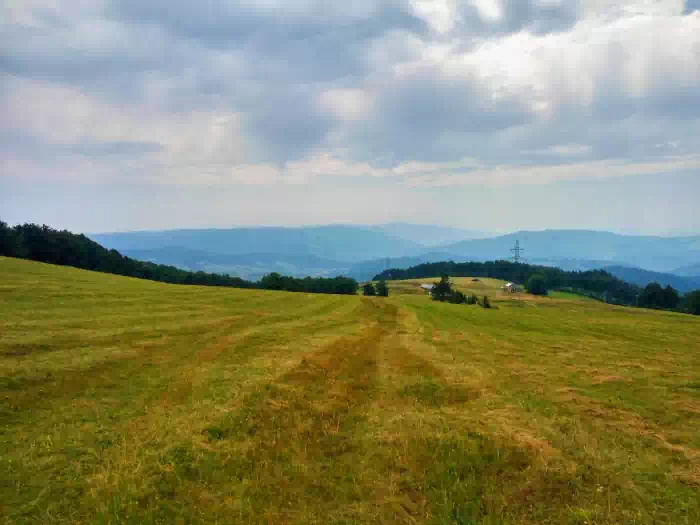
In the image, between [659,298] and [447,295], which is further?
[659,298]

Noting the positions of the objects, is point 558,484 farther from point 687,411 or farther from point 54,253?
point 54,253

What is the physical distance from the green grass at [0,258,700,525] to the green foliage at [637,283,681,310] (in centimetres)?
11783

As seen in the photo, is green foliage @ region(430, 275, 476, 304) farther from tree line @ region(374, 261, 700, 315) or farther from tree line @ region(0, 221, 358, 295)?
tree line @ region(374, 261, 700, 315)

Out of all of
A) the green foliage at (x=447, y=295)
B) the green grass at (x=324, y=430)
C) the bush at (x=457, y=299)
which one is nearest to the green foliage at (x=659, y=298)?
the green foliage at (x=447, y=295)

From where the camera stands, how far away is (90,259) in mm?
89750

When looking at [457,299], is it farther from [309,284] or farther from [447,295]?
[309,284]

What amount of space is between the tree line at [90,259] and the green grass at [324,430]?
6318cm

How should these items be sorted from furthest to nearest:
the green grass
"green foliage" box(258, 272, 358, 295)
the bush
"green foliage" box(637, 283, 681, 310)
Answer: "green foliage" box(637, 283, 681, 310)
"green foliage" box(258, 272, 358, 295)
the bush
the green grass

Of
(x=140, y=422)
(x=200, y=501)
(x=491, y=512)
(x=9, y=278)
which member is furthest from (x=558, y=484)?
(x=9, y=278)

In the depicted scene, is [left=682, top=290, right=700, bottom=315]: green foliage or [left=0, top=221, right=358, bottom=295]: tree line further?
[left=682, top=290, right=700, bottom=315]: green foliage

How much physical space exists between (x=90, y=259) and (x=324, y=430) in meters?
97.9

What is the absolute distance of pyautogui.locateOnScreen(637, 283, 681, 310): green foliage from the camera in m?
113

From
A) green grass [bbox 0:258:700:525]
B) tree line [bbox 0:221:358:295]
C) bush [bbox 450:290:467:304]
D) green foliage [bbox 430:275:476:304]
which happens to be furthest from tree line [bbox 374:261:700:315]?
green grass [bbox 0:258:700:525]

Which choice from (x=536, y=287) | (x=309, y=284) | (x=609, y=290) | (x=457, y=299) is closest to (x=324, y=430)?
(x=457, y=299)
